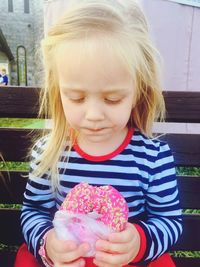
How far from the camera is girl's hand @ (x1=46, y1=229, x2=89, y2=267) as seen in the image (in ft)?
3.46

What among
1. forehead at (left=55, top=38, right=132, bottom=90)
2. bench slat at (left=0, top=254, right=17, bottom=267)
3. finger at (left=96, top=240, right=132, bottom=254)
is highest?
forehead at (left=55, top=38, right=132, bottom=90)

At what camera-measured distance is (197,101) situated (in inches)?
57.3

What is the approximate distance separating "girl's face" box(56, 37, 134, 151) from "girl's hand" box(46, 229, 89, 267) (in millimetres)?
286

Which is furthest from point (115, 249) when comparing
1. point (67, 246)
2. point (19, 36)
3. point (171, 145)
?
point (19, 36)

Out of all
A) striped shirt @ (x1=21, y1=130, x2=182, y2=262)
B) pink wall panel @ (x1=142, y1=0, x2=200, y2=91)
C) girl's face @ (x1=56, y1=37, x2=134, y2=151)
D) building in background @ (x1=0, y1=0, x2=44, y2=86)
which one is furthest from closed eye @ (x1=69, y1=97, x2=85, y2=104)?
building in background @ (x1=0, y1=0, x2=44, y2=86)

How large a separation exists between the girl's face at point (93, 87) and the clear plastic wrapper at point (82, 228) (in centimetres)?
22

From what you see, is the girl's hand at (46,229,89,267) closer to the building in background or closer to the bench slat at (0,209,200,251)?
the bench slat at (0,209,200,251)

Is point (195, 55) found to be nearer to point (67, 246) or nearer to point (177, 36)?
point (177, 36)

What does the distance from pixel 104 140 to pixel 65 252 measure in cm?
34

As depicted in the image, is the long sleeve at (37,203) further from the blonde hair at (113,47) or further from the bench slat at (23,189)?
the bench slat at (23,189)

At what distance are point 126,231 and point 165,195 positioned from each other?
0.26 m

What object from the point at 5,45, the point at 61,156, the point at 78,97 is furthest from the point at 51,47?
the point at 5,45

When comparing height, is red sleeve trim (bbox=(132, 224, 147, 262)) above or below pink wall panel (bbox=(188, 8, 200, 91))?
below

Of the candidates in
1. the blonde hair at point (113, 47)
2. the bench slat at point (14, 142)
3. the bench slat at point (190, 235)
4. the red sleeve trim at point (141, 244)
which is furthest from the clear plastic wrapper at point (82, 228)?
the bench slat at point (190, 235)
